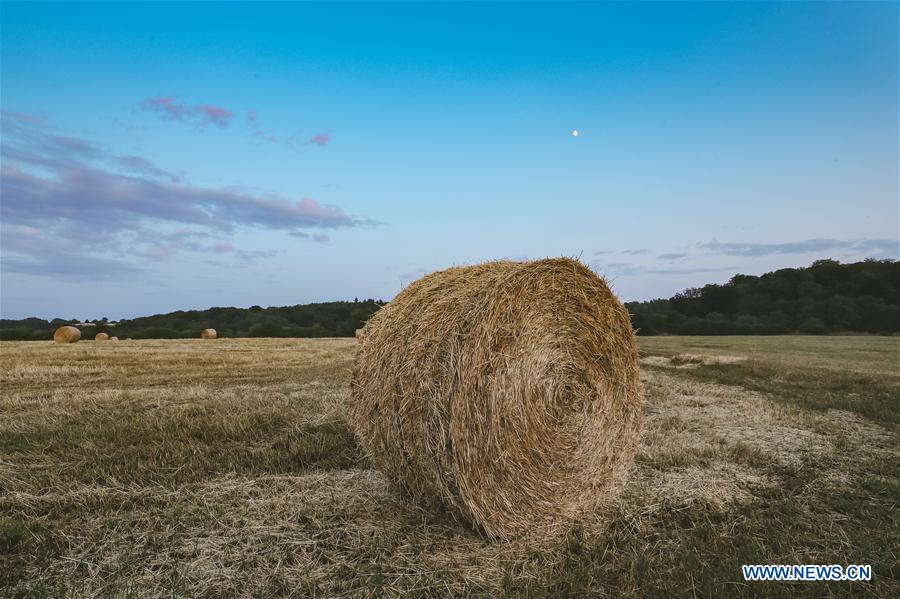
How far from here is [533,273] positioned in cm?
493

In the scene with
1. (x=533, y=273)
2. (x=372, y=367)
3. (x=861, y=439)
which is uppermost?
(x=533, y=273)

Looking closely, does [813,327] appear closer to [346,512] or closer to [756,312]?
[756,312]

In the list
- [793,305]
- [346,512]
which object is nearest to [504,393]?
[346,512]

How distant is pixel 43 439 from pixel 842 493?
877cm

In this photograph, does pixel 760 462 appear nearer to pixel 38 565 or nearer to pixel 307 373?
pixel 38 565

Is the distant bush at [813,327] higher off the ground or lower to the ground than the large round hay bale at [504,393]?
lower

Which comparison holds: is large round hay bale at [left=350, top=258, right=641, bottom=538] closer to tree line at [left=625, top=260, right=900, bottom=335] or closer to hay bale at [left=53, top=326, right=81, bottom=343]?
hay bale at [left=53, top=326, right=81, bottom=343]

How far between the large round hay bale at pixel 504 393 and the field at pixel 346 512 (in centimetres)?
32

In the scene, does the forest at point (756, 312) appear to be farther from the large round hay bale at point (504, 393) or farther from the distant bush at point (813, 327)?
the large round hay bale at point (504, 393)

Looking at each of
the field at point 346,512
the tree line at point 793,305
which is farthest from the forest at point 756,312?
the field at point 346,512

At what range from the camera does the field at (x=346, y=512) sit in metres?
3.50

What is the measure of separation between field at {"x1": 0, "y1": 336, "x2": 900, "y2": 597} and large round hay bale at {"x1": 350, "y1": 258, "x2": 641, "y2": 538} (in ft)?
1.06

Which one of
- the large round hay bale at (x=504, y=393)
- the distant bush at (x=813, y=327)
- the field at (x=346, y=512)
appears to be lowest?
the distant bush at (x=813, y=327)

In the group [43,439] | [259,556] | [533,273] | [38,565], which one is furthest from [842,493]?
[43,439]
